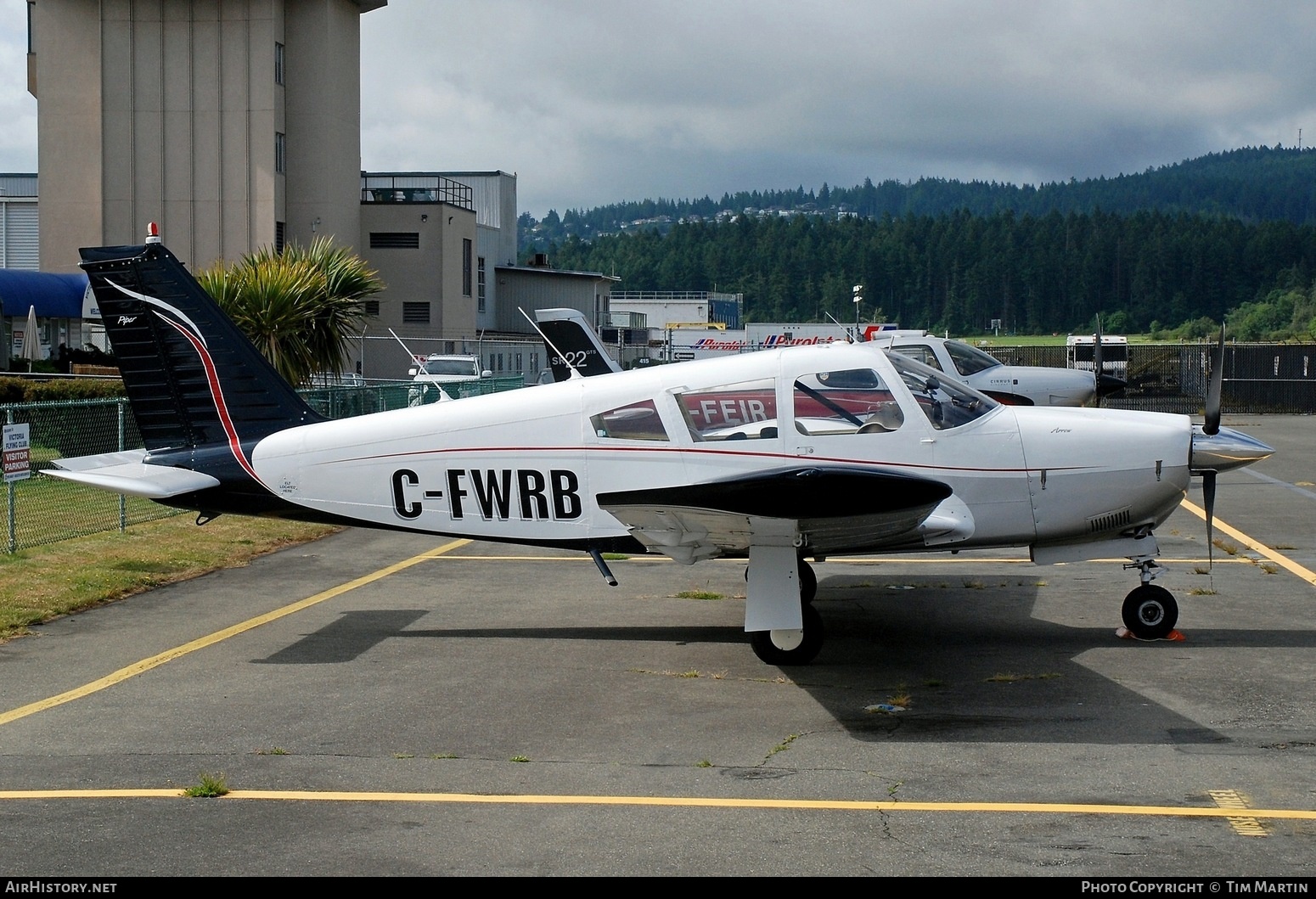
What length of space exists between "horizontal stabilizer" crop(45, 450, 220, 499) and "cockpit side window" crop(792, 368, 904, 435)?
4657mm

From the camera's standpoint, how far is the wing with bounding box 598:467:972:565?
294 inches

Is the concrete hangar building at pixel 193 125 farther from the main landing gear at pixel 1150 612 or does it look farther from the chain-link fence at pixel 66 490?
the main landing gear at pixel 1150 612

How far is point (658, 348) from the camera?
215 feet

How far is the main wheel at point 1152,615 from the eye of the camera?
955 cm

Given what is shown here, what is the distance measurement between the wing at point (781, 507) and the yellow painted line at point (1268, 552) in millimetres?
5558

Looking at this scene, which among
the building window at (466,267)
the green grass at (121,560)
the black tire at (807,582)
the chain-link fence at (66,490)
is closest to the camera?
the black tire at (807,582)

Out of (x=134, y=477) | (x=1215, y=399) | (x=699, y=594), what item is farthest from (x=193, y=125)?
(x=1215, y=399)

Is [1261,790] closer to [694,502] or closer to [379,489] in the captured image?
[694,502]

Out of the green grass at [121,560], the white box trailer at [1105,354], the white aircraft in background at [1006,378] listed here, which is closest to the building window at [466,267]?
the white box trailer at [1105,354]

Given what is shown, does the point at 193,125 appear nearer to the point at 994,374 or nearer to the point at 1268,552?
the point at 994,374

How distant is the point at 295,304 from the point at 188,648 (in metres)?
11.8

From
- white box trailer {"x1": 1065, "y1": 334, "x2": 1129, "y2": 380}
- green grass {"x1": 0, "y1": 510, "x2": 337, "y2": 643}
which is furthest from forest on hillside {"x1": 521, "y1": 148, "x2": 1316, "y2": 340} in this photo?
green grass {"x1": 0, "y1": 510, "x2": 337, "y2": 643}

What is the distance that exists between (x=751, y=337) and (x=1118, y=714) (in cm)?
7094

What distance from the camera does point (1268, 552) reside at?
45.0 ft
